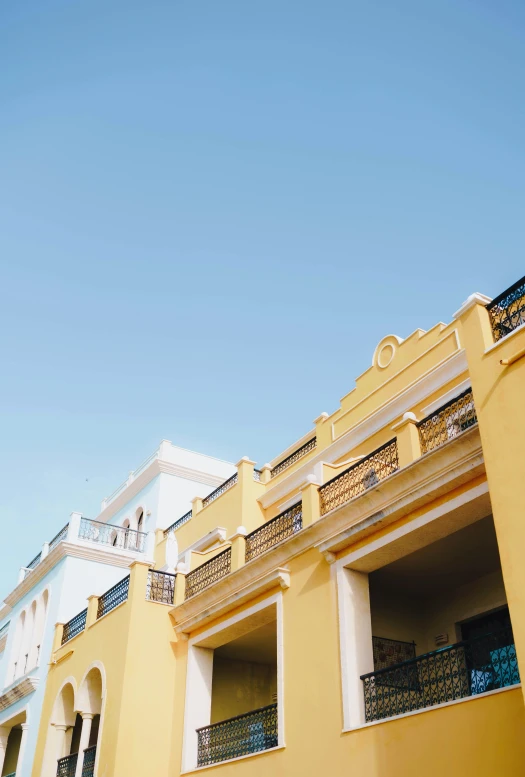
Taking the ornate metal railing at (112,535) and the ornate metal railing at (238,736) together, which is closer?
the ornate metal railing at (238,736)

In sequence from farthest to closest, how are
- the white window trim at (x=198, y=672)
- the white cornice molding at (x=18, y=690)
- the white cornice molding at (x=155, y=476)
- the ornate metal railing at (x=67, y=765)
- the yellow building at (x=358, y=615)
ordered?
the white cornice molding at (x=155, y=476) → the white cornice molding at (x=18, y=690) → the ornate metal railing at (x=67, y=765) → the white window trim at (x=198, y=672) → the yellow building at (x=358, y=615)

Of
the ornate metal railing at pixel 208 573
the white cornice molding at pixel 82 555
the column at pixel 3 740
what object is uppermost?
the white cornice molding at pixel 82 555

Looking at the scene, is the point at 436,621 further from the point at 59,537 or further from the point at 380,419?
the point at 59,537

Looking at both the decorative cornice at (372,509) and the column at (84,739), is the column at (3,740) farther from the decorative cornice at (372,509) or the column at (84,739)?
the decorative cornice at (372,509)

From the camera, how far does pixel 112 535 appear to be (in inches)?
893

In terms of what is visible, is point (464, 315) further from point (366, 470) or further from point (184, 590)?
point (184, 590)

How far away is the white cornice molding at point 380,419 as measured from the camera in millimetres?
13141

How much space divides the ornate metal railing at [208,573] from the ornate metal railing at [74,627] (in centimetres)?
329

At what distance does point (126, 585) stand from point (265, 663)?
3312 millimetres

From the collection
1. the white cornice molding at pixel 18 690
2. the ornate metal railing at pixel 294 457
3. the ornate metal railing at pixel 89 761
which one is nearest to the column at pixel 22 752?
the white cornice molding at pixel 18 690

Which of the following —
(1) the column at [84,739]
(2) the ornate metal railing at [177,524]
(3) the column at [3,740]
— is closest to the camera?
(1) the column at [84,739]

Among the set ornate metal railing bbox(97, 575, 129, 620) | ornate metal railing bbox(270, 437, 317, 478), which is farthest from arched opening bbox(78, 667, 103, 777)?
ornate metal railing bbox(270, 437, 317, 478)

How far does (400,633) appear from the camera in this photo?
1229 centimetres

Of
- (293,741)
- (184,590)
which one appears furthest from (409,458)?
(184,590)
